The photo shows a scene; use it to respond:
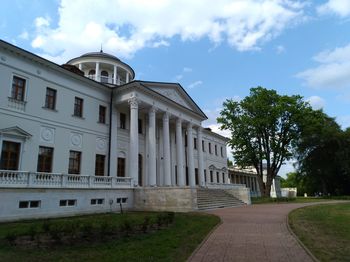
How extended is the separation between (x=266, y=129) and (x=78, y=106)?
2644cm

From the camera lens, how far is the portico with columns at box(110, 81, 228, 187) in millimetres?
25016

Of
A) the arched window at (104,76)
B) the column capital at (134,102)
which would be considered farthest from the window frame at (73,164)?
the arched window at (104,76)

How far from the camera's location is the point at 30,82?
19578mm

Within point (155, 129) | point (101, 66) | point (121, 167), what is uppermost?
point (101, 66)

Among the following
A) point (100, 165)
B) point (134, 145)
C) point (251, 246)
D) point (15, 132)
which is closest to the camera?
point (251, 246)

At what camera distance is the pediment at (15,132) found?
57.6 feet

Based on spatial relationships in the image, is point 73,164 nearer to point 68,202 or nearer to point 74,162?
point 74,162

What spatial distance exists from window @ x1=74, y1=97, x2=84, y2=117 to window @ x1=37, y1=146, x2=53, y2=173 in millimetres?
3802

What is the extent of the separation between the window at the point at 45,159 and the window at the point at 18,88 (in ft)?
11.9

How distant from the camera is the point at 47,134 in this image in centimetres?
2038

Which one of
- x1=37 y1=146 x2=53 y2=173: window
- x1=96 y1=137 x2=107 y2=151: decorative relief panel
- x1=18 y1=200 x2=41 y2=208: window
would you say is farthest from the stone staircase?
x1=37 y1=146 x2=53 y2=173: window

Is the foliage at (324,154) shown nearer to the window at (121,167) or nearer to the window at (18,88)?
the window at (121,167)

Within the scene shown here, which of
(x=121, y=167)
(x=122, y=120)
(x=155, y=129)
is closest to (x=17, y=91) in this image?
(x=122, y=120)

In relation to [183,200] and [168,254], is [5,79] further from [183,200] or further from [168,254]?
[168,254]
